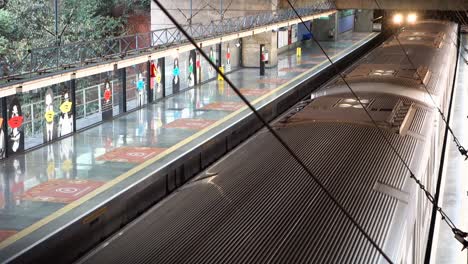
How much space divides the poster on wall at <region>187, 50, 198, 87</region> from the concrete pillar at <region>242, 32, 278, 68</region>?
719 cm

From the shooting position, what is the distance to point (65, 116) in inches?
909

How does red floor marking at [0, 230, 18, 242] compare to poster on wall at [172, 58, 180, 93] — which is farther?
poster on wall at [172, 58, 180, 93]

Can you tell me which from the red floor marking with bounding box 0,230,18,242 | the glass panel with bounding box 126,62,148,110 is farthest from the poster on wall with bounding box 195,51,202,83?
the red floor marking with bounding box 0,230,18,242

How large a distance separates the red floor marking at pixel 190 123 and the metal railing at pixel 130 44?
274cm

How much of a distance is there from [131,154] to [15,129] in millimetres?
3553

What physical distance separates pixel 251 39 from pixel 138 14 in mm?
8787

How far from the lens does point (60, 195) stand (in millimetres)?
15969

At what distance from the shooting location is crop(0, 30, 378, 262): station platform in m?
13.0

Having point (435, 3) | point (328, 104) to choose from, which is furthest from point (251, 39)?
point (328, 104)

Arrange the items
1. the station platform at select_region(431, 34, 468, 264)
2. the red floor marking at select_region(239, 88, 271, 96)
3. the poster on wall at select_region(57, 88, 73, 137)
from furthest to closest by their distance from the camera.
A: 1. the red floor marking at select_region(239, 88, 271, 96)
2. the poster on wall at select_region(57, 88, 73, 137)
3. the station platform at select_region(431, 34, 468, 264)

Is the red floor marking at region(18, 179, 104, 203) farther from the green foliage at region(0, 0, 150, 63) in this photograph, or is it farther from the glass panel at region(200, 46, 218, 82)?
the glass panel at region(200, 46, 218, 82)

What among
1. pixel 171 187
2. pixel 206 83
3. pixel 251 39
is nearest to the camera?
pixel 171 187

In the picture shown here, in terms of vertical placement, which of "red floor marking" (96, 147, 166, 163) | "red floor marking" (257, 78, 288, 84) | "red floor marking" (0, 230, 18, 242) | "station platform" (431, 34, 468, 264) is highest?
"station platform" (431, 34, 468, 264)

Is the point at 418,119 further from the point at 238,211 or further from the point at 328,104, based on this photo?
the point at 238,211
